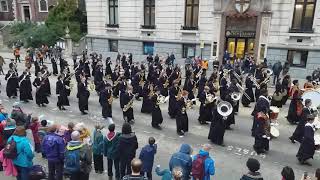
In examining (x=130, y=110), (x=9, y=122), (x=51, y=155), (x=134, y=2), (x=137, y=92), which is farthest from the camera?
(x=134, y=2)

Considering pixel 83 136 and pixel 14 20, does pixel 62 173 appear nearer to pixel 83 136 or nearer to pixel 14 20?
pixel 83 136

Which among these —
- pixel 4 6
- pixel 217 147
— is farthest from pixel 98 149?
pixel 4 6

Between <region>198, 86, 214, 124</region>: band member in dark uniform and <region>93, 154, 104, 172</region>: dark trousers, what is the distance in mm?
5112

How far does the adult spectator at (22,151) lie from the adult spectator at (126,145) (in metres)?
1.96

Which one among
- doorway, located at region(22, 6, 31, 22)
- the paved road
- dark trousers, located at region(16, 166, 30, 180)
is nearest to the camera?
dark trousers, located at region(16, 166, 30, 180)

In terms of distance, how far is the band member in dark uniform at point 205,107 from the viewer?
12.0m

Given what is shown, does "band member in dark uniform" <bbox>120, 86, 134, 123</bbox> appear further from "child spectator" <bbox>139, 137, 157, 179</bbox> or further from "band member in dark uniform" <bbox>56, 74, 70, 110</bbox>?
"child spectator" <bbox>139, 137, 157, 179</bbox>

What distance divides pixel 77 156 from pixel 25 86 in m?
9.77

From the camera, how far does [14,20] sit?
4534 cm

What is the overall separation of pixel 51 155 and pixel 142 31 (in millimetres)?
20256

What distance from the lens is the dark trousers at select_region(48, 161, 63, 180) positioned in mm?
7316

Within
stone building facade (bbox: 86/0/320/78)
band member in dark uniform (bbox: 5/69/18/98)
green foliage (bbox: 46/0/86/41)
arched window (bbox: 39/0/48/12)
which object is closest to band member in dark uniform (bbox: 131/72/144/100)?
band member in dark uniform (bbox: 5/69/18/98)

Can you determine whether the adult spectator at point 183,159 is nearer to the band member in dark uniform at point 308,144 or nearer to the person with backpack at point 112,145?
the person with backpack at point 112,145

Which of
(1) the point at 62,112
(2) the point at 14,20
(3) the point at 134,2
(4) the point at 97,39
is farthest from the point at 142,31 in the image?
(2) the point at 14,20
